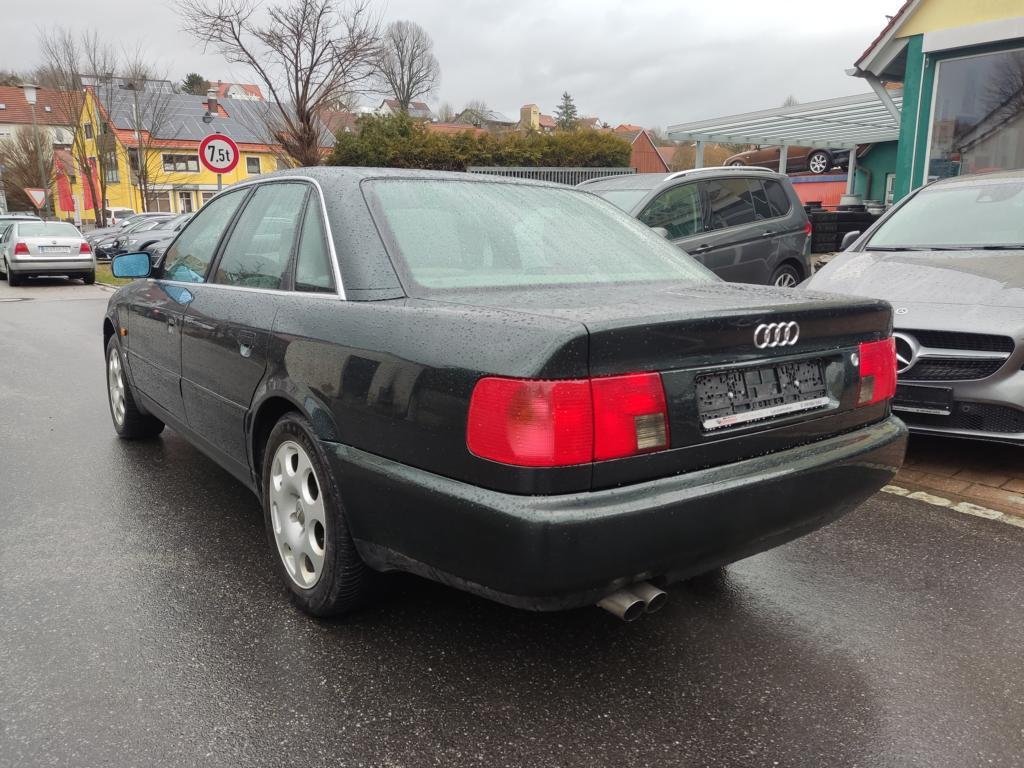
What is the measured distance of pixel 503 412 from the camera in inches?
81.0

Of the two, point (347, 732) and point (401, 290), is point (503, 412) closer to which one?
point (401, 290)

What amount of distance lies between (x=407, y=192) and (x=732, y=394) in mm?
1436

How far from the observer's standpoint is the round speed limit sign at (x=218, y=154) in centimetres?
1265

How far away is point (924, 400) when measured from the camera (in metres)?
4.32

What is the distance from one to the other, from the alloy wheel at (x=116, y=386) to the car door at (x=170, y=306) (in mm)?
500

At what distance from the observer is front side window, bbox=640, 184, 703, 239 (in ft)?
26.9

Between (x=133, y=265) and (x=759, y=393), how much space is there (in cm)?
358

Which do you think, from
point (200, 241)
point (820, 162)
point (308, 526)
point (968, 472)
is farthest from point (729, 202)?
point (820, 162)

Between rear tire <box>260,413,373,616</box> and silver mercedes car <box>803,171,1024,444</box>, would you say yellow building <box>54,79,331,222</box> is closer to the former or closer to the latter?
silver mercedes car <box>803,171,1024,444</box>

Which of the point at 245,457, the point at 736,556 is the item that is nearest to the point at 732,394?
the point at 736,556

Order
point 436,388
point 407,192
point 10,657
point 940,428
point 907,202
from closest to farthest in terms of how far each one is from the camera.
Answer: point 436,388 < point 10,657 < point 407,192 < point 940,428 < point 907,202

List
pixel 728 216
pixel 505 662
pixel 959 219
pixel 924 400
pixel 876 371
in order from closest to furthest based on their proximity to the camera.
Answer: pixel 505 662 < pixel 876 371 < pixel 924 400 < pixel 959 219 < pixel 728 216

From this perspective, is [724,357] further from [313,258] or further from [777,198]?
[777,198]

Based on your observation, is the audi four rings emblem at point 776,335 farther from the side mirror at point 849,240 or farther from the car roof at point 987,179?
the car roof at point 987,179
